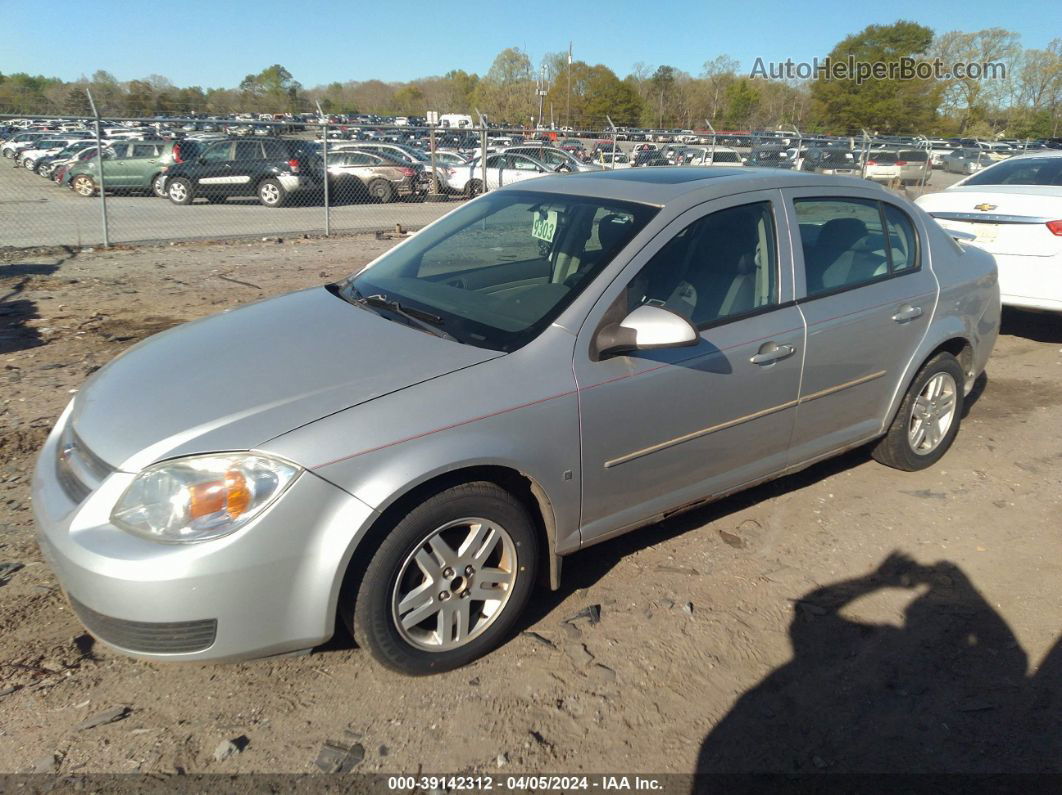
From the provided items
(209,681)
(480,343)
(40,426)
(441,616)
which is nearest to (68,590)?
(209,681)

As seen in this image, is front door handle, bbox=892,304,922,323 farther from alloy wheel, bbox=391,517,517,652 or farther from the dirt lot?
alloy wheel, bbox=391,517,517,652

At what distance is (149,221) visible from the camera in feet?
49.2

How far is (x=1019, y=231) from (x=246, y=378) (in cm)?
679

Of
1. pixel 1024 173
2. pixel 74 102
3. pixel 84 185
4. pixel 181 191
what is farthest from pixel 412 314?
pixel 74 102

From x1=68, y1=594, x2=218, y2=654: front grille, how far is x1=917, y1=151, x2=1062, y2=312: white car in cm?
662

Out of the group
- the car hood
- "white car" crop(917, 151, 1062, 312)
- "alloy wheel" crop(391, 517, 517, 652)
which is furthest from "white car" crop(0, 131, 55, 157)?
"alloy wheel" crop(391, 517, 517, 652)

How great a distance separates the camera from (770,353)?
3.51m

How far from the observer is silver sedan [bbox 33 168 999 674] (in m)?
2.46

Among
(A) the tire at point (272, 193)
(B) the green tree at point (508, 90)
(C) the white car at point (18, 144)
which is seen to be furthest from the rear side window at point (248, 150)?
(B) the green tree at point (508, 90)

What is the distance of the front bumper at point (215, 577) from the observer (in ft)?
7.81

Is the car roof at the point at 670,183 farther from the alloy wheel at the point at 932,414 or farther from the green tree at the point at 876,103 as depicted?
the green tree at the point at 876,103

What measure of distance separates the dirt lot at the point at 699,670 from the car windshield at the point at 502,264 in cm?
123

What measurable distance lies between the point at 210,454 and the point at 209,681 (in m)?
0.93

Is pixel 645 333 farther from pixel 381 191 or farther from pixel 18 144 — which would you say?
pixel 18 144
